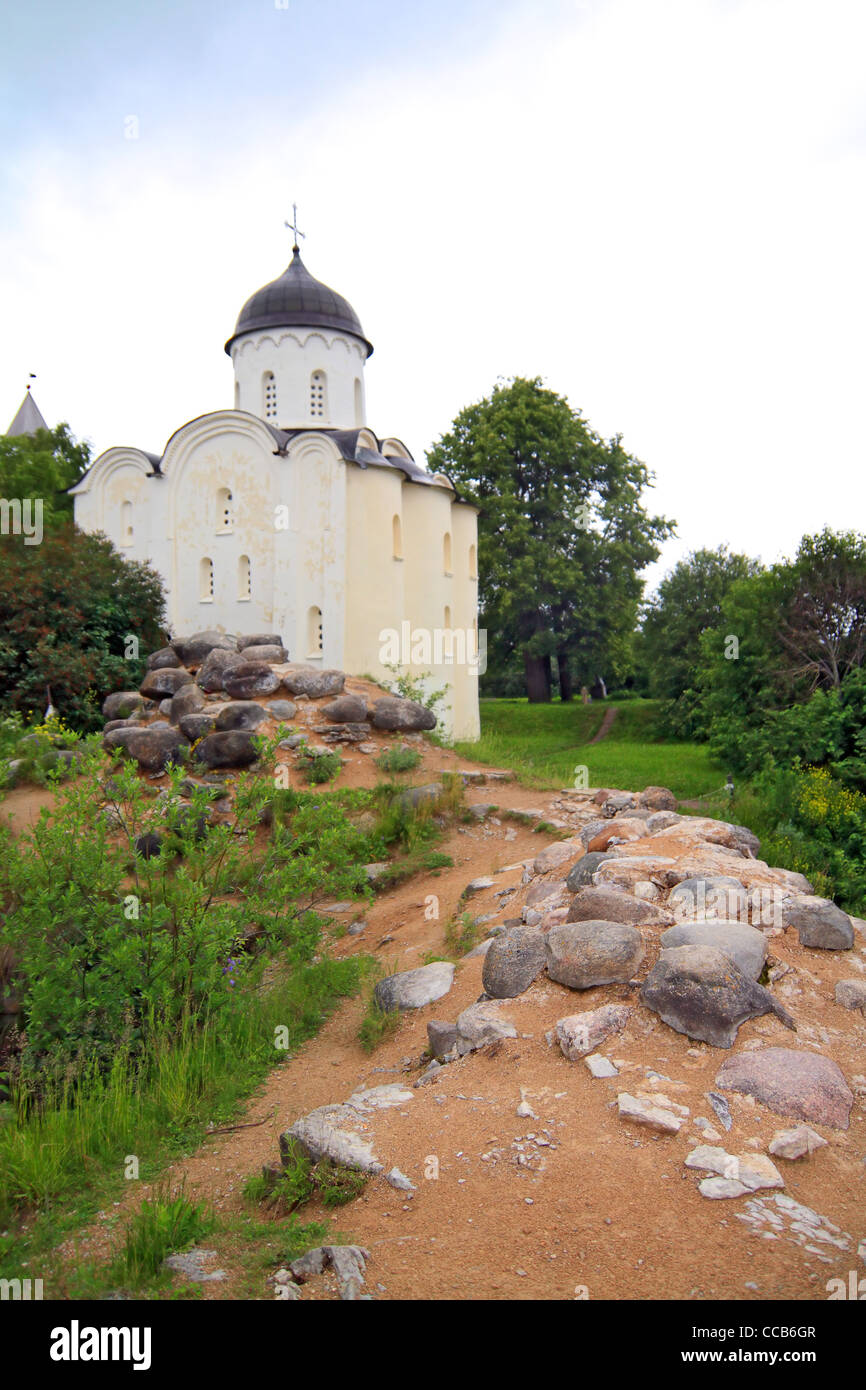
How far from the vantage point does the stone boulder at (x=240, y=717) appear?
511 inches

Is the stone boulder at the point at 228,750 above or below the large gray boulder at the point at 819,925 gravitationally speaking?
above

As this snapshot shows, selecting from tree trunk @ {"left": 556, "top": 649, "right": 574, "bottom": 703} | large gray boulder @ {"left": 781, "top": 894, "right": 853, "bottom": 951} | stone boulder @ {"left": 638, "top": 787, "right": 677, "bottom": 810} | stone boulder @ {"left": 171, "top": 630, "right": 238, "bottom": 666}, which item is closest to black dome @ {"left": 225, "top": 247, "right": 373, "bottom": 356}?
stone boulder @ {"left": 171, "top": 630, "right": 238, "bottom": 666}

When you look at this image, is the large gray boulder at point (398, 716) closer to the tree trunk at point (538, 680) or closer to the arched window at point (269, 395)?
the arched window at point (269, 395)

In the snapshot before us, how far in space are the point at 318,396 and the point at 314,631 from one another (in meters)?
6.99

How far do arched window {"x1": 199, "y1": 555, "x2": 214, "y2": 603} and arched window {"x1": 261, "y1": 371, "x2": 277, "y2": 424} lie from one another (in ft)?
14.7

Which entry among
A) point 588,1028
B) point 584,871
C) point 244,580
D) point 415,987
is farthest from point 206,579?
point 588,1028

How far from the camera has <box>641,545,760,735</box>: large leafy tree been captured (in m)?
28.2

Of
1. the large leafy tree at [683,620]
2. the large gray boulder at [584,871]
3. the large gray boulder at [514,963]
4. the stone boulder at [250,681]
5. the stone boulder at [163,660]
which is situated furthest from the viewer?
the large leafy tree at [683,620]

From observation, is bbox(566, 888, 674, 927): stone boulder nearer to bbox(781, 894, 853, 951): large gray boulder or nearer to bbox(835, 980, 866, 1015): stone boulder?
bbox(781, 894, 853, 951): large gray boulder

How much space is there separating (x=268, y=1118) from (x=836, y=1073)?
3.05 m

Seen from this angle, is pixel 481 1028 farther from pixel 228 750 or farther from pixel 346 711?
pixel 346 711

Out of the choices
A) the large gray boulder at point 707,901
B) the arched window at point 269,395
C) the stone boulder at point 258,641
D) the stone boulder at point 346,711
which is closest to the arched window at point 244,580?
the stone boulder at point 258,641

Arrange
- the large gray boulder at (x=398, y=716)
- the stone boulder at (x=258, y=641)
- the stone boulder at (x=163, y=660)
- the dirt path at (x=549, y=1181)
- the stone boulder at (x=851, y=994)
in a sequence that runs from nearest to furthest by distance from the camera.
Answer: the dirt path at (x=549, y=1181), the stone boulder at (x=851, y=994), the large gray boulder at (x=398, y=716), the stone boulder at (x=163, y=660), the stone boulder at (x=258, y=641)

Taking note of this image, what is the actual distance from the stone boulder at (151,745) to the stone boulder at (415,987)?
6.83 metres
